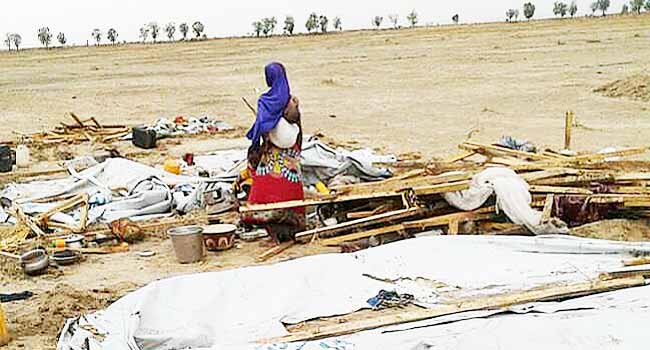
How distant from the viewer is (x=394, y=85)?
21484 millimetres

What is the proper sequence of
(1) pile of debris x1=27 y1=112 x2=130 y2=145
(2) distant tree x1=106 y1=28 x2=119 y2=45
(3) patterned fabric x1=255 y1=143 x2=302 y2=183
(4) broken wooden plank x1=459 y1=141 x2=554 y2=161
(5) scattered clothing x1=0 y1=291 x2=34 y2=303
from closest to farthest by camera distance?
1. (5) scattered clothing x1=0 y1=291 x2=34 y2=303
2. (3) patterned fabric x1=255 y1=143 x2=302 y2=183
3. (4) broken wooden plank x1=459 y1=141 x2=554 y2=161
4. (1) pile of debris x1=27 y1=112 x2=130 y2=145
5. (2) distant tree x1=106 y1=28 x2=119 y2=45

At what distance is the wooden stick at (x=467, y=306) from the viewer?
4.16 m

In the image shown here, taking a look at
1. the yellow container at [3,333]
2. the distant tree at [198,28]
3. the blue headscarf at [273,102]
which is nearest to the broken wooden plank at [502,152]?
the blue headscarf at [273,102]

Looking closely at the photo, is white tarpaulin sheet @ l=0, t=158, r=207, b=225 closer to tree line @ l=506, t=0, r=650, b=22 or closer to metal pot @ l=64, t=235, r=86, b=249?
metal pot @ l=64, t=235, r=86, b=249

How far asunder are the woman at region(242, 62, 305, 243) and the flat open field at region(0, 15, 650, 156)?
4738 mm

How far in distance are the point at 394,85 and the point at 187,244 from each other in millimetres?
15637

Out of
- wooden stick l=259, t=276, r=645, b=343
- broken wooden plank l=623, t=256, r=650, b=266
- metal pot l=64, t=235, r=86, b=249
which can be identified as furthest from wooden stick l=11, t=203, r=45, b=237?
broken wooden plank l=623, t=256, r=650, b=266

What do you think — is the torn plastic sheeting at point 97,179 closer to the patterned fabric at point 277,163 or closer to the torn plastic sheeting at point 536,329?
the patterned fabric at point 277,163

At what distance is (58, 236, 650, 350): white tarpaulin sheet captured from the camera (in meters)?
4.45

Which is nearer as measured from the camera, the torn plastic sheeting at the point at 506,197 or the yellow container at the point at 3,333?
the yellow container at the point at 3,333

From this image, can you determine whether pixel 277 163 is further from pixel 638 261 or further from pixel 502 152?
pixel 638 261

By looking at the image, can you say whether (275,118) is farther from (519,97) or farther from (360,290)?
(519,97)

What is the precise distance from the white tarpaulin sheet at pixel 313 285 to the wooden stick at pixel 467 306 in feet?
0.89

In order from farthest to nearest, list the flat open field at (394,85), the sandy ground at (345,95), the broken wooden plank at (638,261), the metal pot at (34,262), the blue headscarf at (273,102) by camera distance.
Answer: the flat open field at (394,85), the blue headscarf at (273,102), the sandy ground at (345,95), the metal pot at (34,262), the broken wooden plank at (638,261)
